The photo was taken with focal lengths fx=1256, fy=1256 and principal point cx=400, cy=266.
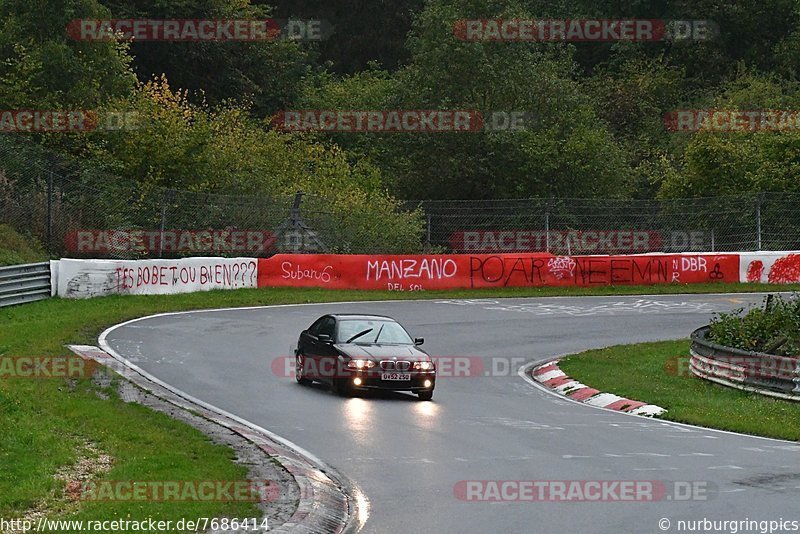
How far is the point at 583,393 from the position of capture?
20703mm

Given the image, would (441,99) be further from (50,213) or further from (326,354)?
(326,354)

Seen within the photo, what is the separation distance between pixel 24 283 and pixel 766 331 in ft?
56.2

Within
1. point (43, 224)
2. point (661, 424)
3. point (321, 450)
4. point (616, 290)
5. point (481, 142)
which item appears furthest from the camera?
point (481, 142)

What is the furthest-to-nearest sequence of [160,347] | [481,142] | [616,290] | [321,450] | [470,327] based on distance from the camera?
1. [481,142]
2. [616,290]
3. [470,327]
4. [160,347]
5. [321,450]

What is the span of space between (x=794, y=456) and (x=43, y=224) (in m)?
24.8

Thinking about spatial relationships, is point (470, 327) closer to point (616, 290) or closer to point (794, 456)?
point (616, 290)

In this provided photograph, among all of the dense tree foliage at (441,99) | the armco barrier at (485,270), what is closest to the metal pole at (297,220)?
the armco barrier at (485,270)

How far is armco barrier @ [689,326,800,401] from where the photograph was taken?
19.2m

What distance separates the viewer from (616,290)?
38.3 meters

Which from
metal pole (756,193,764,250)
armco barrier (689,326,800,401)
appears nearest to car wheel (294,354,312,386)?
armco barrier (689,326,800,401)

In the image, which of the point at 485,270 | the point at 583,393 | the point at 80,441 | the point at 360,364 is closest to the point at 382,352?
the point at 360,364

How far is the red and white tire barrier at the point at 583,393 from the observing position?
19.0m

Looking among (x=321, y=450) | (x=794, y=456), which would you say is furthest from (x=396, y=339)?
(x=794, y=456)

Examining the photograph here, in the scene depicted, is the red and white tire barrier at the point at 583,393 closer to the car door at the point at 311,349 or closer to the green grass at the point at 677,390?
the green grass at the point at 677,390
